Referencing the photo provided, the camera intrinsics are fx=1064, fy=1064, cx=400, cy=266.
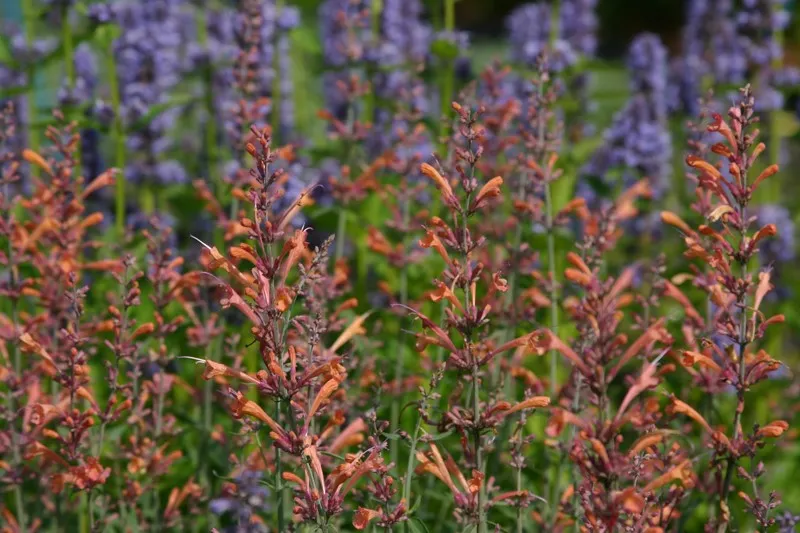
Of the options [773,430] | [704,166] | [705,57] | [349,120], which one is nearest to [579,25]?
[705,57]

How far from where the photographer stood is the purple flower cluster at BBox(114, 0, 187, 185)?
6.68 meters

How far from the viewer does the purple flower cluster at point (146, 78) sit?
6680 mm

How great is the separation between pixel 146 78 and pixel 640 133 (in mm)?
3171

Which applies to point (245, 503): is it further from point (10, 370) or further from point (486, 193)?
point (486, 193)

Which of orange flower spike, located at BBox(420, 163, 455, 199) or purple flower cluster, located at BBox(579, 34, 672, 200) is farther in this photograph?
purple flower cluster, located at BBox(579, 34, 672, 200)

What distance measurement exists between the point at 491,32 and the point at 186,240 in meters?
19.8

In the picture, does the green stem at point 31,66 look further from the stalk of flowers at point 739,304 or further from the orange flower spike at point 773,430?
the orange flower spike at point 773,430

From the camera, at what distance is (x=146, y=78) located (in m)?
6.82

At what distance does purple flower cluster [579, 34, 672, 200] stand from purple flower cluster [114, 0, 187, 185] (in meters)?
2.75

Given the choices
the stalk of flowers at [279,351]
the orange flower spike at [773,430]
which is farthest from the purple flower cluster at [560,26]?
the stalk of flowers at [279,351]

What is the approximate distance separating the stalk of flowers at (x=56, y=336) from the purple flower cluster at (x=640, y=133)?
122 inches

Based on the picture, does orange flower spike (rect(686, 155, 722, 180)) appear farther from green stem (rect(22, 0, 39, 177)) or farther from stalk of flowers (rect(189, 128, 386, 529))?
green stem (rect(22, 0, 39, 177))

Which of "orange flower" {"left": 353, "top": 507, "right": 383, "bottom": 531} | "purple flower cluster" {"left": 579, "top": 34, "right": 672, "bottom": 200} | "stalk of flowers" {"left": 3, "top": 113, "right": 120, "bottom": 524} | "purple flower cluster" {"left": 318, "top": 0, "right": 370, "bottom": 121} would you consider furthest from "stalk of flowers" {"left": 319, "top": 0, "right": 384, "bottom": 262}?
"orange flower" {"left": 353, "top": 507, "right": 383, "bottom": 531}

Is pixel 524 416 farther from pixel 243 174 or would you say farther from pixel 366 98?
pixel 366 98
